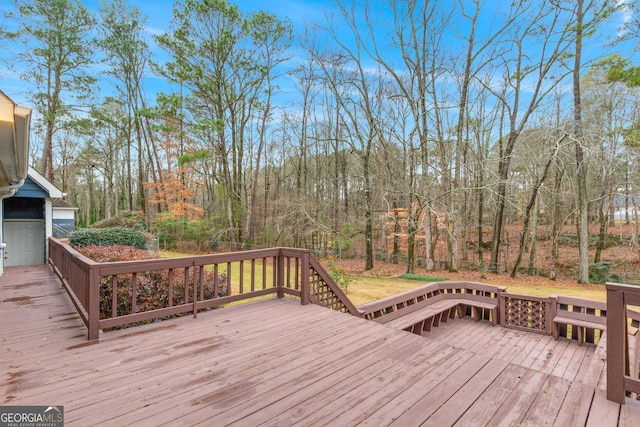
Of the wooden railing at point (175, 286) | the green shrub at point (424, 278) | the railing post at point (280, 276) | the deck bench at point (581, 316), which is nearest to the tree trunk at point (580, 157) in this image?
the green shrub at point (424, 278)

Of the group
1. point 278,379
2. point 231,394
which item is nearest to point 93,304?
point 231,394

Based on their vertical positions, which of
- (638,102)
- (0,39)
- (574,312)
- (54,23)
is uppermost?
(54,23)

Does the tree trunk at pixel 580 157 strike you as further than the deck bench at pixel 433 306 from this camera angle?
Yes

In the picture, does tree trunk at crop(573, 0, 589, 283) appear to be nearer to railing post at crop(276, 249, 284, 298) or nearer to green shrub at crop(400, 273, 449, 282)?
green shrub at crop(400, 273, 449, 282)

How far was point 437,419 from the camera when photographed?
6.32 ft

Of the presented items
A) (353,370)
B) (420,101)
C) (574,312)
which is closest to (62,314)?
(353,370)

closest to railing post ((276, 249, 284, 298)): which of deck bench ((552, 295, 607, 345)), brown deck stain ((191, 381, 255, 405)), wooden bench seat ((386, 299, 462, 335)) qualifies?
wooden bench seat ((386, 299, 462, 335))

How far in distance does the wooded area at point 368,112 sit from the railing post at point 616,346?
783cm

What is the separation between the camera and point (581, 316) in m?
5.09

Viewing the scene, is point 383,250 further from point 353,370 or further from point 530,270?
point 353,370

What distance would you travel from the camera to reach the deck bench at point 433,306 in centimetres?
512

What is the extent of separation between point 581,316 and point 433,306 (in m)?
2.36

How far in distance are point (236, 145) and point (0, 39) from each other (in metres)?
10.3

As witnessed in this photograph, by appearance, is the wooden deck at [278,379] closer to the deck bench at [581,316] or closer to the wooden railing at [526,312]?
the deck bench at [581,316]
